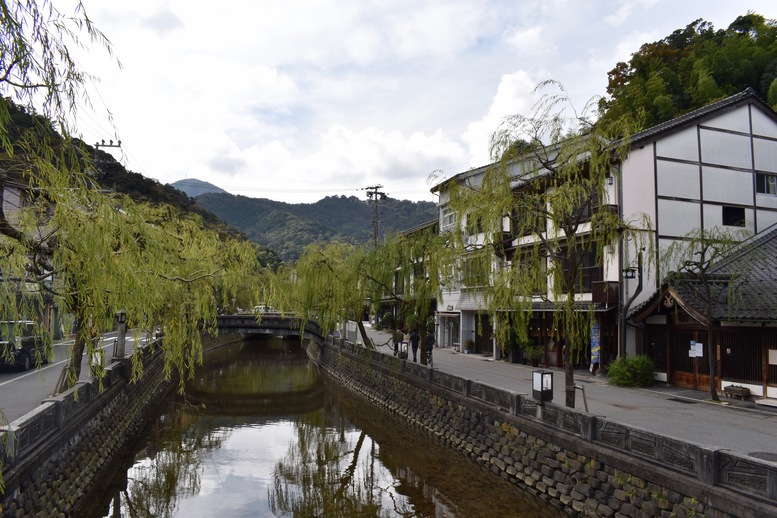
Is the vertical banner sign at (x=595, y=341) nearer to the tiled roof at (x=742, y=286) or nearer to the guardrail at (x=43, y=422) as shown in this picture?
the tiled roof at (x=742, y=286)

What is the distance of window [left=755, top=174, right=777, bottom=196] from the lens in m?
21.2

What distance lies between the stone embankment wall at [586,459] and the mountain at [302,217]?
73788mm

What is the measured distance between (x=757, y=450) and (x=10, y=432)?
12.3 meters

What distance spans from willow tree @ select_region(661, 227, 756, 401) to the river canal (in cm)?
798

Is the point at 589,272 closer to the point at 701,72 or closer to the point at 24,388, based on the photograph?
the point at 701,72

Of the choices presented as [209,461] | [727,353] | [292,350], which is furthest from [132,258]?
[292,350]

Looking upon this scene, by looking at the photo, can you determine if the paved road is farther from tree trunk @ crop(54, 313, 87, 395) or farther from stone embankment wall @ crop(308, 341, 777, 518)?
stone embankment wall @ crop(308, 341, 777, 518)

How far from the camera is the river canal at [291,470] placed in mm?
11516

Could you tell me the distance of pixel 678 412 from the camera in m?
13.8

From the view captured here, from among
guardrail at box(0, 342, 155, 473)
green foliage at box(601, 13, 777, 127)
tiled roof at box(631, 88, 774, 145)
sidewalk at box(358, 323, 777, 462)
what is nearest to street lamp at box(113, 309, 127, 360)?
guardrail at box(0, 342, 155, 473)

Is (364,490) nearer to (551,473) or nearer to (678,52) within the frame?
(551,473)

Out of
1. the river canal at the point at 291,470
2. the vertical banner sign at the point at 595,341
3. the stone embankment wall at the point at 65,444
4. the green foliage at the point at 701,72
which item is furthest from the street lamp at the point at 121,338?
the green foliage at the point at 701,72

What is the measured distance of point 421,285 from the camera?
60.4ft

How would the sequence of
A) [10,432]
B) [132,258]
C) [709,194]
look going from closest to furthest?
1. [10,432]
2. [132,258]
3. [709,194]
